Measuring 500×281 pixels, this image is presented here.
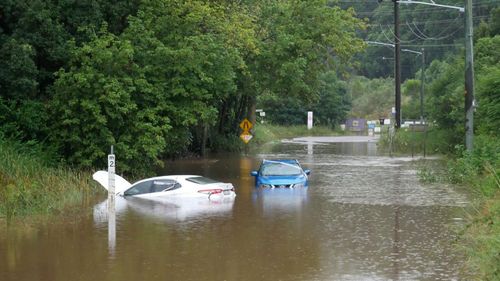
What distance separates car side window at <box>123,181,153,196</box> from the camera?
26.8 meters

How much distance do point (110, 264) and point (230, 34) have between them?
2111cm

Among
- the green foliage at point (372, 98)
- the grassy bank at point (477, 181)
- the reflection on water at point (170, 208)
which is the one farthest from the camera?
the green foliage at point (372, 98)

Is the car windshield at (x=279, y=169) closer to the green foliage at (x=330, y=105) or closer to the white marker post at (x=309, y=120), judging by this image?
the white marker post at (x=309, y=120)

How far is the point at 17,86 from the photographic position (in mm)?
28734

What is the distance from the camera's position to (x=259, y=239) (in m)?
18.3

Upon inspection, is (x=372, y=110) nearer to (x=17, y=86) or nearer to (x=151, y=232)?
(x=17, y=86)

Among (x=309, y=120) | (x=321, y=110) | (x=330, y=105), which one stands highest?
(x=330, y=105)

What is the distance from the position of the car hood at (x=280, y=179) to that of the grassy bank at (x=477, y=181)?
5.44 metres

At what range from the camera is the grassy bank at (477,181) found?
1307 centimetres

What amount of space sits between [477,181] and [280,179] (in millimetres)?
7404

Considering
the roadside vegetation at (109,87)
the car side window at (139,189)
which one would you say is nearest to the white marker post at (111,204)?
the roadside vegetation at (109,87)

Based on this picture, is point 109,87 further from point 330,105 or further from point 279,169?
point 330,105

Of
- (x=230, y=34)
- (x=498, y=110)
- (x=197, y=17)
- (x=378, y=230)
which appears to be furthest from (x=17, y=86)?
(x=498, y=110)

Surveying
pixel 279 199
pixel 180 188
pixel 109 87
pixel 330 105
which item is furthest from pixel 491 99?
pixel 330 105
